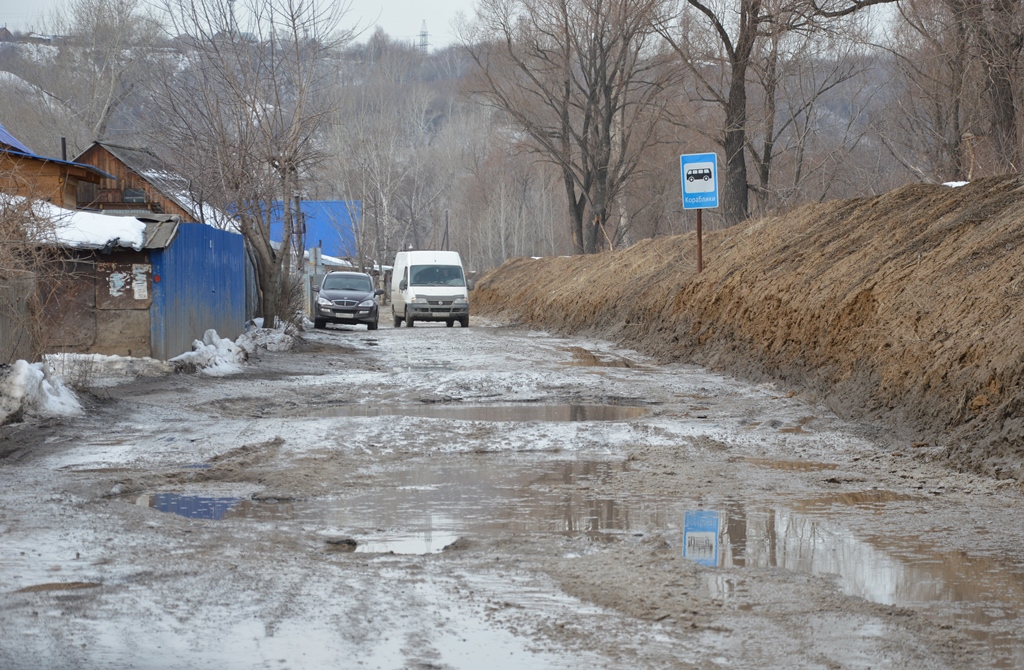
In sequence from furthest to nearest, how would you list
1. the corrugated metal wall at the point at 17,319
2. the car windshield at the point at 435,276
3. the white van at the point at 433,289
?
the car windshield at the point at 435,276
the white van at the point at 433,289
the corrugated metal wall at the point at 17,319

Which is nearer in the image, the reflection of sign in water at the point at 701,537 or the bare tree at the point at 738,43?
the reflection of sign in water at the point at 701,537

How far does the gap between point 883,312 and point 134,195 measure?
34067 mm

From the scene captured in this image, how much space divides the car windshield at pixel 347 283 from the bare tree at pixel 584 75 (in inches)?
464

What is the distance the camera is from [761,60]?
34.3 meters

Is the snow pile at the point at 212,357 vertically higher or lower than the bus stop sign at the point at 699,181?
lower

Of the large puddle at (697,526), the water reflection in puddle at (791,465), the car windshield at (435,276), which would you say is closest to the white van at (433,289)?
the car windshield at (435,276)

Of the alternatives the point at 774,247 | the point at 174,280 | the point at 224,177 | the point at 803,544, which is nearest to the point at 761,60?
the point at 774,247

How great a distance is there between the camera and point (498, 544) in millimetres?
6387

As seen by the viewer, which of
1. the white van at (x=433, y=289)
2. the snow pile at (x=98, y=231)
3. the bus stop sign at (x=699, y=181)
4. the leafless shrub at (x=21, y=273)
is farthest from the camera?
the white van at (x=433, y=289)

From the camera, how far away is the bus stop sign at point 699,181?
22.1m

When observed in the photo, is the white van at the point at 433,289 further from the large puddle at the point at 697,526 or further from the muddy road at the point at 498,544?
the large puddle at the point at 697,526

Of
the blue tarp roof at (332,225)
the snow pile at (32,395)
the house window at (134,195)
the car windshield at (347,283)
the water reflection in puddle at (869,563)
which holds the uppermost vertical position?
the blue tarp roof at (332,225)

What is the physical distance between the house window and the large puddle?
35.0 metres

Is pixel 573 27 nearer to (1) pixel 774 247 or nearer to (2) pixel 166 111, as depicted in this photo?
(2) pixel 166 111
